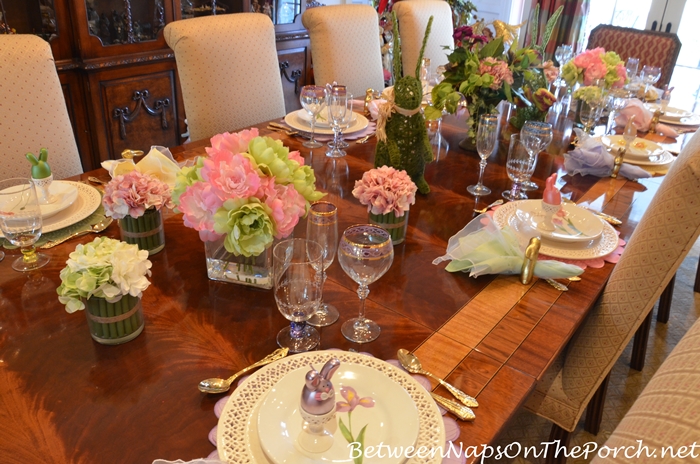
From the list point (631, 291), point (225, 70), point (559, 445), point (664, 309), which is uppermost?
point (225, 70)

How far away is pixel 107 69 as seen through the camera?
8.63 ft

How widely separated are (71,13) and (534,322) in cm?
242

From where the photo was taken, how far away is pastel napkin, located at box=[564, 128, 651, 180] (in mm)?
→ 1621

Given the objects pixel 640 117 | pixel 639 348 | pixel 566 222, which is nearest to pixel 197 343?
pixel 566 222

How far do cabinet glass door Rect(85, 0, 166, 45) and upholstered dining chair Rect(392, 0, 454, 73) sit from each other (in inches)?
49.1

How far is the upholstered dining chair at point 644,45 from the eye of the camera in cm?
295

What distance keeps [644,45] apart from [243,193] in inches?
117

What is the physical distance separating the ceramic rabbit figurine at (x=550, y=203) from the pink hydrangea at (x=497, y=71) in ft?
1.51

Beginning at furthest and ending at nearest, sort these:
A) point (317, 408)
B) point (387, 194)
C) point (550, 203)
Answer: point (550, 203) < point (387, 194) < point (317, 408)

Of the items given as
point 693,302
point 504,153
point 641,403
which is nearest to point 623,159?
point 504,153

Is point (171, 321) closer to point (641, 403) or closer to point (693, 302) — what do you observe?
point (641, 403)

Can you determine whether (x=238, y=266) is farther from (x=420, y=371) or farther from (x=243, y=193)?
(x=420, y=371)

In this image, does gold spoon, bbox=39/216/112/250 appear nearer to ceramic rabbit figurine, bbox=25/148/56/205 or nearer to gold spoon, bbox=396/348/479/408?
ceramic rabbit figurine, bbox=25/148/56/205

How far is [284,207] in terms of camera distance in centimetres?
91
